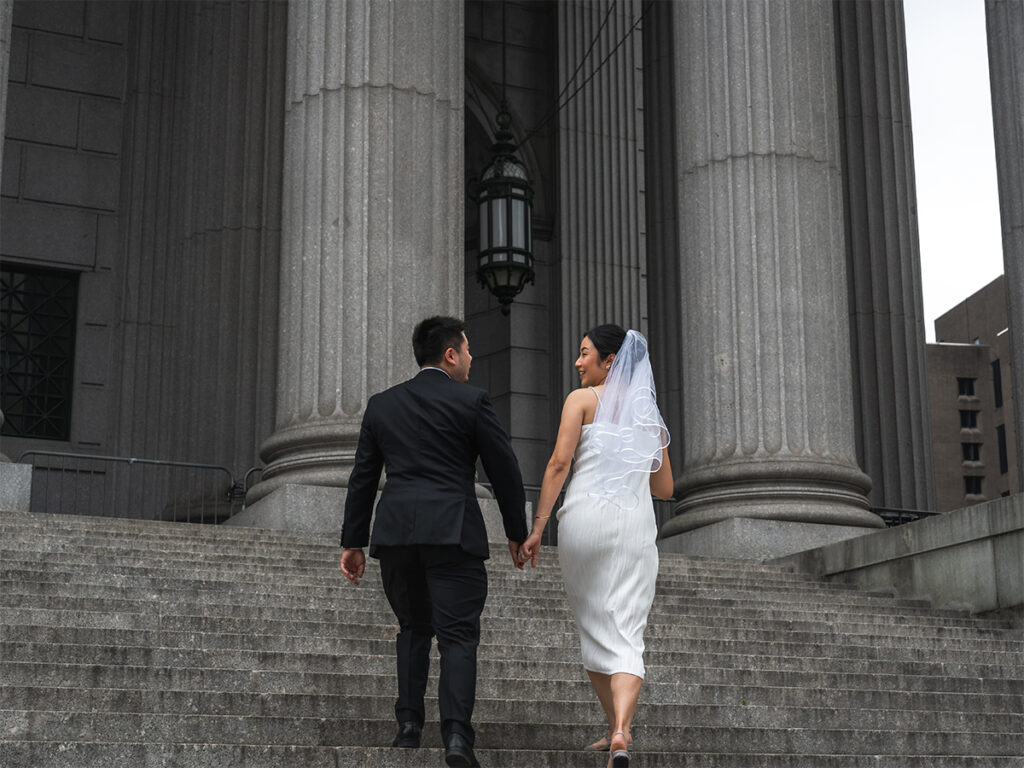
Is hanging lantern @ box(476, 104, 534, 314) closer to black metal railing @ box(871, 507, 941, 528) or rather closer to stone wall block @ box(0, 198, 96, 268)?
black metal railing @ box(871, 507, 941, 528)

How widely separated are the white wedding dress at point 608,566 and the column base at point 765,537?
8517 millimetres

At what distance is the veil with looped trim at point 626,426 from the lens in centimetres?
758

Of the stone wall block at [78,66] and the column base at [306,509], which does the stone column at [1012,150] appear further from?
the stone wall block at [78,66]

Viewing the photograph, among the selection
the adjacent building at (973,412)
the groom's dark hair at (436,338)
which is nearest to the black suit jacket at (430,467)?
the groom's dark hair at (436,338)

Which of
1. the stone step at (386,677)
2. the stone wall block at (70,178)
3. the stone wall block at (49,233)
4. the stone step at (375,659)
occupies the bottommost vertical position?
the stone step at (386,677)

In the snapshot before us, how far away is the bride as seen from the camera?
7363 mm

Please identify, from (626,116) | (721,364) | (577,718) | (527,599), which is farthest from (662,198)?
(577,718)

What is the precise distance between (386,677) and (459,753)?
7.00ft

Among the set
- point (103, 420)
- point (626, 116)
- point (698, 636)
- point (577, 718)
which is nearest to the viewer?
point (577, 718)

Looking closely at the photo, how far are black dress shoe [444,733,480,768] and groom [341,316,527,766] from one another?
55 mm

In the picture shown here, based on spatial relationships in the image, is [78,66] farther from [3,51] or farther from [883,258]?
[883,258]

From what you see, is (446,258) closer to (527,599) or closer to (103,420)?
(527,599)

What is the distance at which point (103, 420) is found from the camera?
75.4ft

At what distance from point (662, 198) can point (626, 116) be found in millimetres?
1377
